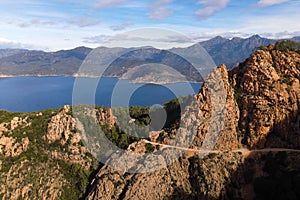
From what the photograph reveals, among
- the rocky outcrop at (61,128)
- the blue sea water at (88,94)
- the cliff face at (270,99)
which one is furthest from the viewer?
the blue sea water at (88,94)

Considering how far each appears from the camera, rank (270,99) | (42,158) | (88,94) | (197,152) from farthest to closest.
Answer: (88,94), (42,158), (270,99), (197,152)

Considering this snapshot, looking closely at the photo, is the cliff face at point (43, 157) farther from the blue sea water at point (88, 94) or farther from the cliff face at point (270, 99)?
the blue sea water at point (88, 94)

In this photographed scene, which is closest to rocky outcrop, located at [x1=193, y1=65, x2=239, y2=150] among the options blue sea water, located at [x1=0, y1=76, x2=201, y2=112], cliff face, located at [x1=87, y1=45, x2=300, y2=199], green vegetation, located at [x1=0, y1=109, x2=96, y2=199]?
cliff face, located at [x1=87, y1=45, x2=300, y2=199]

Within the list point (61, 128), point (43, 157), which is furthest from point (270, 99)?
point (43, 157)

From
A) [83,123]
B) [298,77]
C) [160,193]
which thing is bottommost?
[160,193]

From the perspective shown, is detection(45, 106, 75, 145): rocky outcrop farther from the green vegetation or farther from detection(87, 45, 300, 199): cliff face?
detection(87, 45, 300, 199): cliff face

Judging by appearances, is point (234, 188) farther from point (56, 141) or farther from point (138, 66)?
point (138, 66)

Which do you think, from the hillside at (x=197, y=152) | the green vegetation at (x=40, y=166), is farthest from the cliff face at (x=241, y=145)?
the green vegetation at (x=40, y=166)

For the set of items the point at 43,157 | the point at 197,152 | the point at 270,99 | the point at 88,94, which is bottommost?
the point at 43,157

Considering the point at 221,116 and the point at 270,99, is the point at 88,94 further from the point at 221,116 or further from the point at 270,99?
the point at 270,99

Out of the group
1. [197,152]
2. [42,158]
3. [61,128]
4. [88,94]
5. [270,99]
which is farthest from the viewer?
[88,94]

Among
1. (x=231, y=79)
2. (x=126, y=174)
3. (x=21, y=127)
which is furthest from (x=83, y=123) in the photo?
(x=231, y=79)
